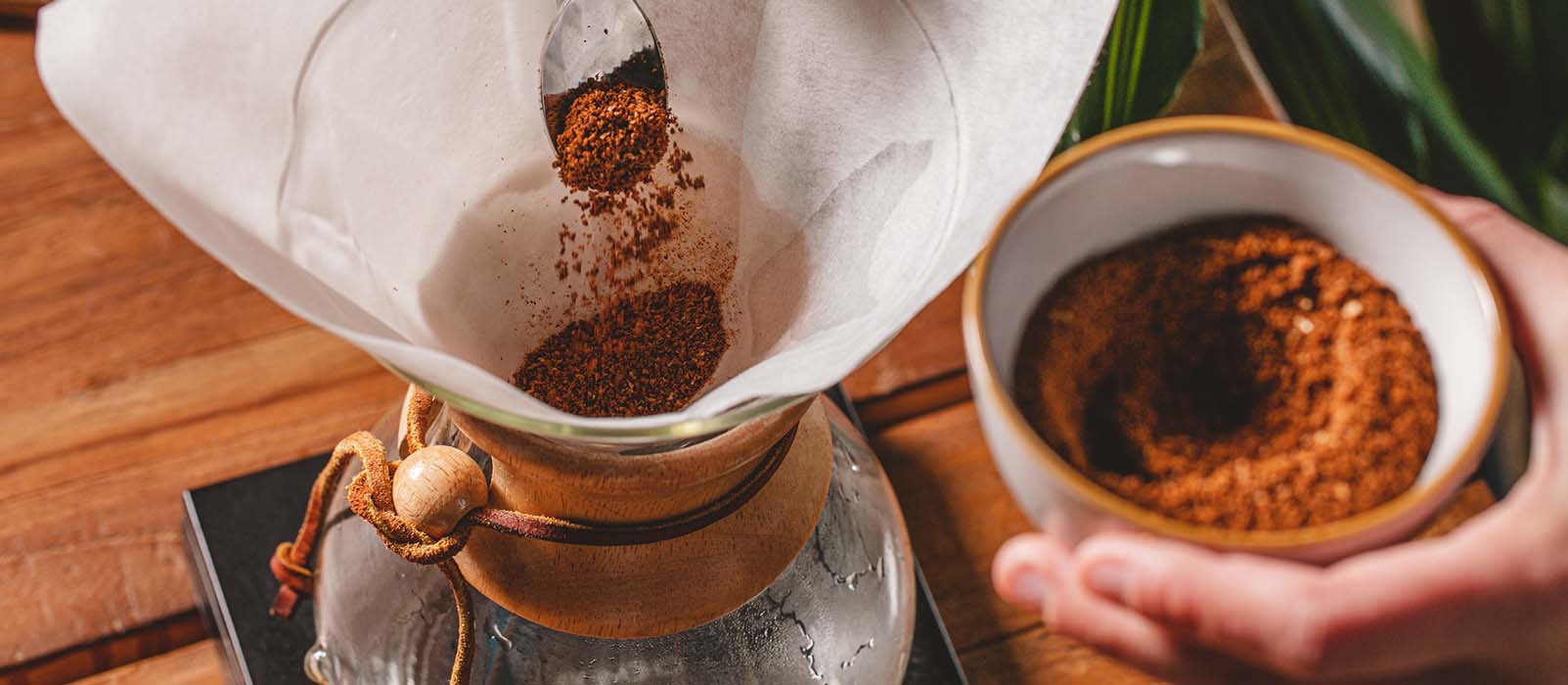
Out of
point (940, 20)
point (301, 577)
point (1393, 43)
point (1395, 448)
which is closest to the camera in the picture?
point (1395, 448)

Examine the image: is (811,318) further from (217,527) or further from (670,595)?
(217,527)

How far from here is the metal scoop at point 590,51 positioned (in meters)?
0.45

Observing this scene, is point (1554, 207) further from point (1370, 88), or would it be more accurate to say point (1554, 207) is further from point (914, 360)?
point (914, 360)

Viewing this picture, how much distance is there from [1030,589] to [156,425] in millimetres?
456

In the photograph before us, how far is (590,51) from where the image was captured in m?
0.46

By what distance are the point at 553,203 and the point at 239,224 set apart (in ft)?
0.43

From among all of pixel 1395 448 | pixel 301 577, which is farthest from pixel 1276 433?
pixel 301 577

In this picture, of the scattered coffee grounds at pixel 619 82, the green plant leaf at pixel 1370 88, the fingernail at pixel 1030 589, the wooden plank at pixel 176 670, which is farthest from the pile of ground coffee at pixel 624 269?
the green plant leaf at pixel 1370 88

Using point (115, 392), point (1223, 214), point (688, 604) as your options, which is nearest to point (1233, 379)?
point (1223, 214)

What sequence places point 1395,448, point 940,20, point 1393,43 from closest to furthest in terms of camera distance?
point 1395,448
point 940,20
point 1393,43

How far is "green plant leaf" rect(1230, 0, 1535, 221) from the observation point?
0.63m

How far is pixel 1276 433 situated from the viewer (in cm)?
31

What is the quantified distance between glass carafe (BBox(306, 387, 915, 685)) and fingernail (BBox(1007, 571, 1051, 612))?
0.25 feet

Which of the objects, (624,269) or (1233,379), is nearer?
(1233,379)
